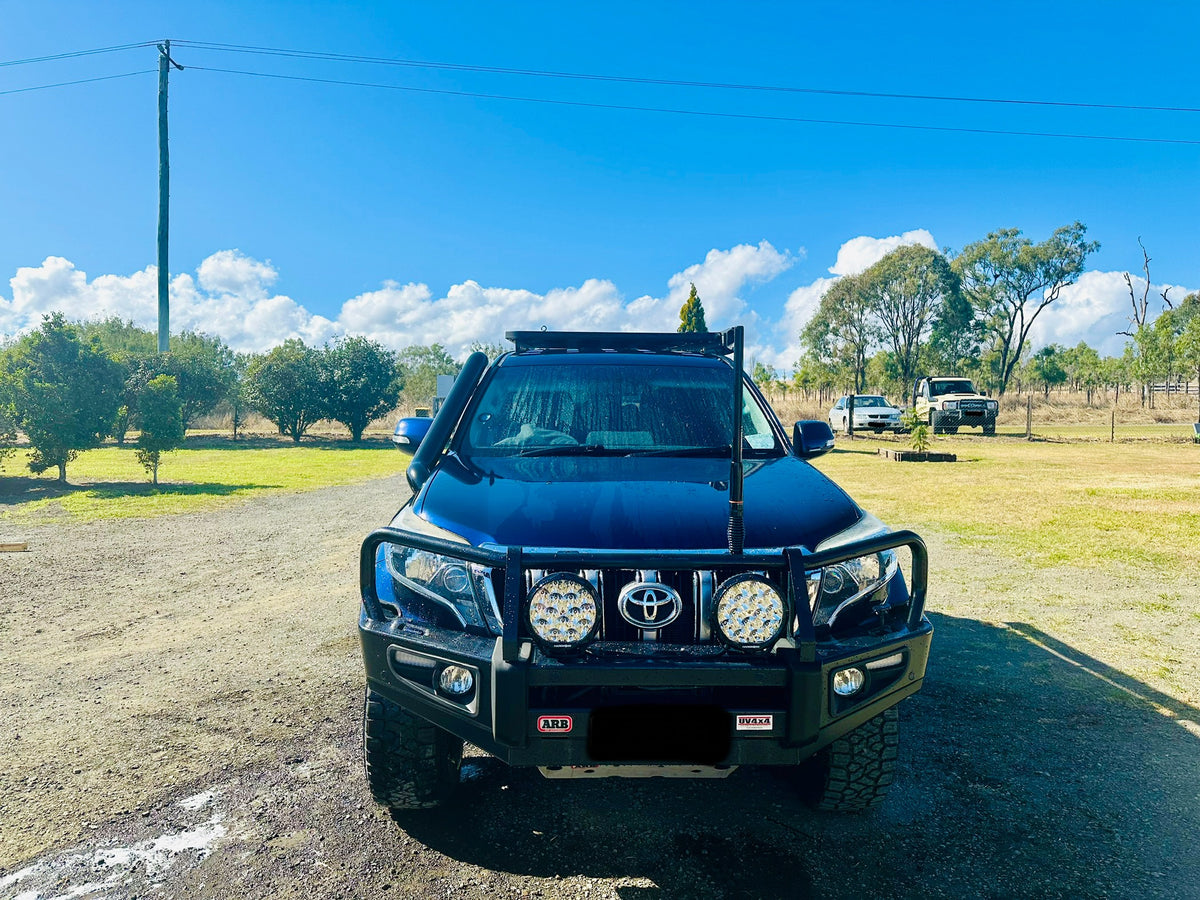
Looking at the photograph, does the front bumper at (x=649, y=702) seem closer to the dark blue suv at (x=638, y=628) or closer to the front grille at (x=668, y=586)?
the dark blue suv at (x=638, y=628)

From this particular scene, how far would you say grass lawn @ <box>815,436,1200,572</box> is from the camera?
747 centimetres

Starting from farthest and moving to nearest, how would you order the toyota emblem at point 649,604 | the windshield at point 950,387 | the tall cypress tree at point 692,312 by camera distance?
the tall cypress tree at point 692,312 < the windshield at point 950,387 < the toyota emblem at point 649,604

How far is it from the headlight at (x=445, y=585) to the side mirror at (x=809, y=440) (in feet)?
5.89

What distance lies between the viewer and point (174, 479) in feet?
47.0

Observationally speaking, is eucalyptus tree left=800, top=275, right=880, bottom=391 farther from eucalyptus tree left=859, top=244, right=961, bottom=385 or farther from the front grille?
the front grille

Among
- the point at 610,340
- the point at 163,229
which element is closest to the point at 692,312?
the point at 163,229

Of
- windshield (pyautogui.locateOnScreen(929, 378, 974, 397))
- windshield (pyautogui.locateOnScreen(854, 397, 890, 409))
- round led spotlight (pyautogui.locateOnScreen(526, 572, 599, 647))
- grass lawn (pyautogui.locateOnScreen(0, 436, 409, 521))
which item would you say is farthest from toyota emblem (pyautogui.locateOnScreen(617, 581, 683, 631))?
windshield (pyautogui.locateOnScreen(929, 378, 974, 397))

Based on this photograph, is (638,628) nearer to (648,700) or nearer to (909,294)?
(648,700)

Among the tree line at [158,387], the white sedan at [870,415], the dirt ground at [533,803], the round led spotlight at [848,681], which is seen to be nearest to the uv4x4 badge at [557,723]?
the dirt ground at [533,803]

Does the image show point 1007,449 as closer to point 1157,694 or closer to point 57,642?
point 1157,694

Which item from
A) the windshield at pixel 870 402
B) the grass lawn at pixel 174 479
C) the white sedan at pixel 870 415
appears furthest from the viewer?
the windshield at pixel 870 402

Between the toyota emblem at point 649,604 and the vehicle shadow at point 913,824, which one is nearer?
the toyota emblem at point 649,604

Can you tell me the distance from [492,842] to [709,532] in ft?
4.16

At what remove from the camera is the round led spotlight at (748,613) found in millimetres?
2146
